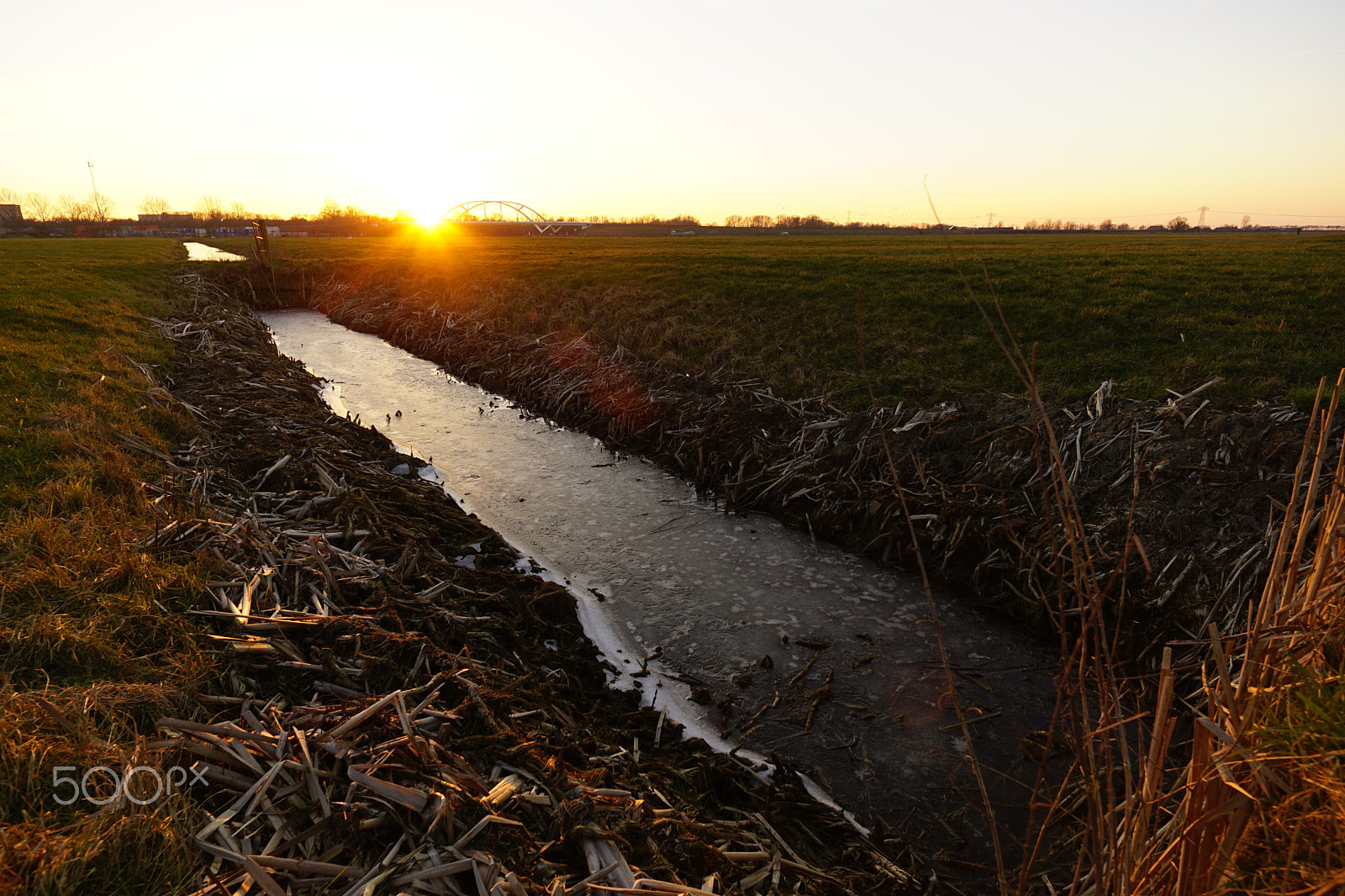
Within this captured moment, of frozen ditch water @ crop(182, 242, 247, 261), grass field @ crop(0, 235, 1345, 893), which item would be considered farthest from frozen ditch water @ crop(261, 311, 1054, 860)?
frozen ditch water @ crop(182, 242, 247, 261)

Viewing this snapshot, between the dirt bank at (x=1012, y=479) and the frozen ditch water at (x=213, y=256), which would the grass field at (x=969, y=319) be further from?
the frozen ditch water at (x=213, y=256)

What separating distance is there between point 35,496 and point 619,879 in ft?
20.4

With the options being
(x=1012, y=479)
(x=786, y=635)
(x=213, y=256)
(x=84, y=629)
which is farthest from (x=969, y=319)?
(x=213, y=256)

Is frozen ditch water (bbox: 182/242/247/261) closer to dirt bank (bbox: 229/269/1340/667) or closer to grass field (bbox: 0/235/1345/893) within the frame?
grass field (bbox: 0/235/1345/893)

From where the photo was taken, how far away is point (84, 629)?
421 centimetres

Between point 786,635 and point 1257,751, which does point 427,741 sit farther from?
point 786,635

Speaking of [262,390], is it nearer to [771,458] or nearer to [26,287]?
[771,458]

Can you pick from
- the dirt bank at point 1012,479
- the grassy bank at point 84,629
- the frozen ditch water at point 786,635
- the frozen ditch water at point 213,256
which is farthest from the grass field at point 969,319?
the frozen ditch water at point 213,256

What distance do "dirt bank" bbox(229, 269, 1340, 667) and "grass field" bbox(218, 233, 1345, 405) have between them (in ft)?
3.54

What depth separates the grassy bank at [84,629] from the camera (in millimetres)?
2770

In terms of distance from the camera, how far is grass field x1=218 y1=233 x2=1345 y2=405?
10773mm

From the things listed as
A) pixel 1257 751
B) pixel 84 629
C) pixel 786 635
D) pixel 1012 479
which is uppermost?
pixel 1257 751

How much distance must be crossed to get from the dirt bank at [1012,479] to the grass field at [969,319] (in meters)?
1.08

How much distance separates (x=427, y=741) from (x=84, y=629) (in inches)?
95.5
